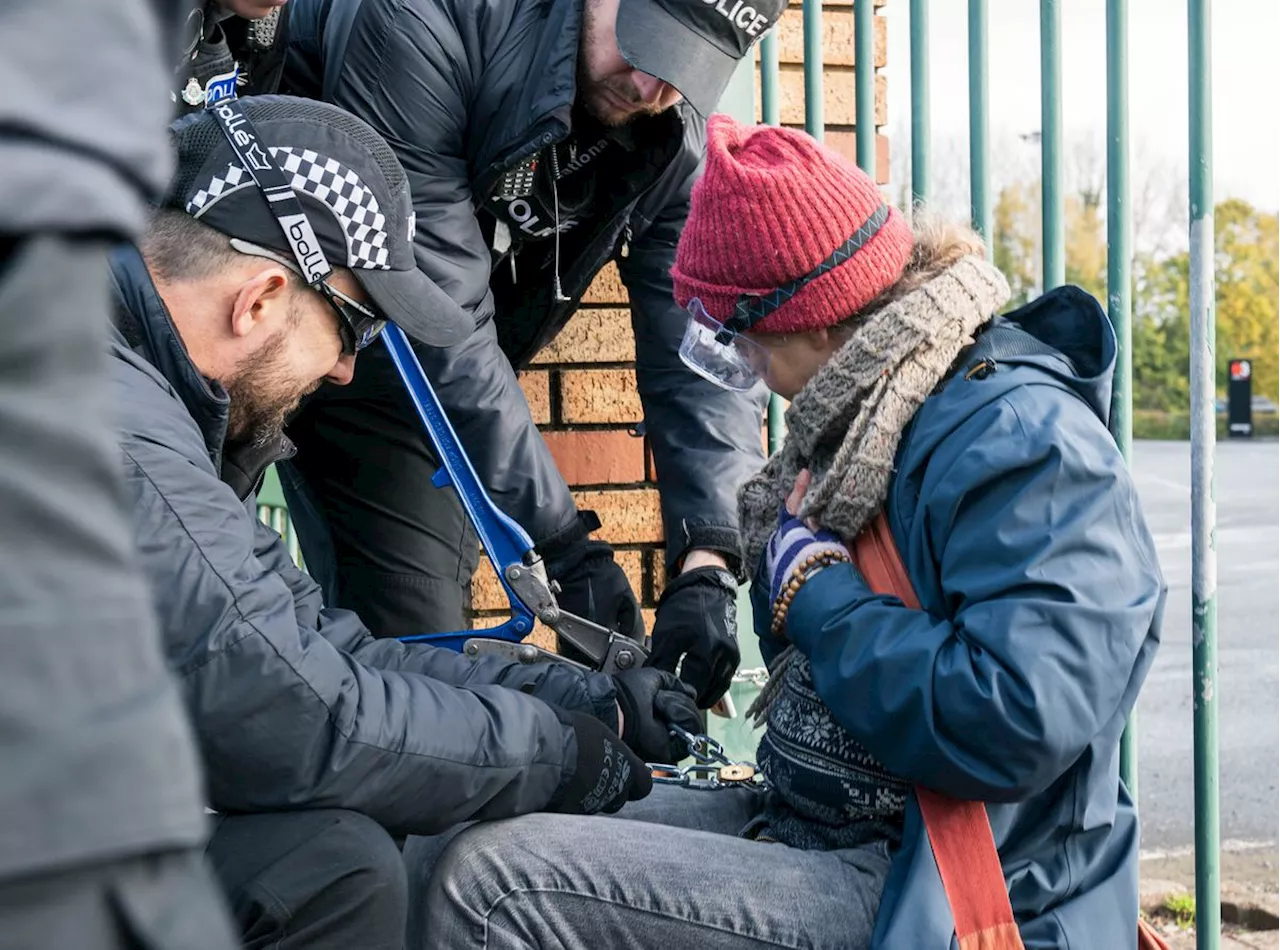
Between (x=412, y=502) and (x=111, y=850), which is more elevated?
(x=111, y=850)

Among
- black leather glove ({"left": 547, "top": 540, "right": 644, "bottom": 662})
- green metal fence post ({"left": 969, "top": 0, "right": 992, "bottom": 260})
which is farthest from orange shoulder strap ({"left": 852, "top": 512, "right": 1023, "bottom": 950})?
green metal fence post ({"left": 969, "top": 0, "right": 992, "bottom": 260})

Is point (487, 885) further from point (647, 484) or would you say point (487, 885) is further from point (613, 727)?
point (647, 484)

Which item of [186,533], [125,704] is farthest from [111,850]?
[186,533]

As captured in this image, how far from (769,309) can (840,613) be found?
1.42 feet

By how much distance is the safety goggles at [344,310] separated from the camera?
6.62 ft

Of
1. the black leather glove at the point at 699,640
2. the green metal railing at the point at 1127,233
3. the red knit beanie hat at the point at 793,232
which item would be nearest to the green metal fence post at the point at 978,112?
the green metal railing at the point at 1127,233

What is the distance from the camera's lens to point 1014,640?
1626mm

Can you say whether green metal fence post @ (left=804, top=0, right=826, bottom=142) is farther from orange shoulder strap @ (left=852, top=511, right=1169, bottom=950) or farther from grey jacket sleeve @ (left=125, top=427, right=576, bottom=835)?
orange shoulder strap @ (left=852, top=511, right=1169, bottom=950)

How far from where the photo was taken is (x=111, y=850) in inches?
27.3

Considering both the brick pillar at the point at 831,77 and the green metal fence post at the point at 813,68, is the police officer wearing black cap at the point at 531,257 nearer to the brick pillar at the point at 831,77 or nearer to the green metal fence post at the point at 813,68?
the green metal fence post at the point at 813,68

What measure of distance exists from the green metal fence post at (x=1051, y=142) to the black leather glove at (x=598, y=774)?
1.13m

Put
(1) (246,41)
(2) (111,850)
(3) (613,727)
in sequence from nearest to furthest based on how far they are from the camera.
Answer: (2) (111,850) → (3) (613,727) → (1) (246,41)

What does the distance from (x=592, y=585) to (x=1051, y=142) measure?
1120 millimetres

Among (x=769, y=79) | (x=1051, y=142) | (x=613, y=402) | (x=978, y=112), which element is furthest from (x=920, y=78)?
(x=613, y=402)
